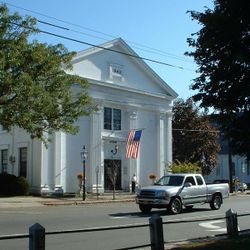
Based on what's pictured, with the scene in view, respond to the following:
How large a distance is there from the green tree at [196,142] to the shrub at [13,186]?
80.9ft

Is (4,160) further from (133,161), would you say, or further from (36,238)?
(36,238)

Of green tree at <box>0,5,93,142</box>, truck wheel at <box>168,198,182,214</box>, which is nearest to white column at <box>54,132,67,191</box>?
green tree at <box>0,5,93,142</box>

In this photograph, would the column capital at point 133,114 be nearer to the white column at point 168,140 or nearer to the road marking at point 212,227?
the white column at point 168,140

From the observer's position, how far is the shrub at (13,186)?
38.1 m

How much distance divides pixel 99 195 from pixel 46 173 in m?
4.45

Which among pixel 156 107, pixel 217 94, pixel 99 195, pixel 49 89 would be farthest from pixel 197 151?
pixel 217 94

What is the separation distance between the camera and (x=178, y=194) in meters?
24.6

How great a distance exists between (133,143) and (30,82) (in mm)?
17975

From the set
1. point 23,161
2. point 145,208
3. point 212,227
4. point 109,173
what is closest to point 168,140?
point 109,173

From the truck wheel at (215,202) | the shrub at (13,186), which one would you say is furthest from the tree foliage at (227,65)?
the shrub at (13,186)

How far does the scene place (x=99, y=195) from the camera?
41.4 meters

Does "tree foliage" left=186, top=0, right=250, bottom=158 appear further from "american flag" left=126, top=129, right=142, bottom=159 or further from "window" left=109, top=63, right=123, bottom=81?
"window" left=109, top=63, right=123, bottom=81

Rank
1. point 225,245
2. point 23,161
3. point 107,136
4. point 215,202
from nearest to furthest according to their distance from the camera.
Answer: point 225,245 < point 215,202 < point 23,161 < point 107,136

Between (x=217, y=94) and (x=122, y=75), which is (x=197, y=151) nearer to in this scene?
(x=122, y=75)
